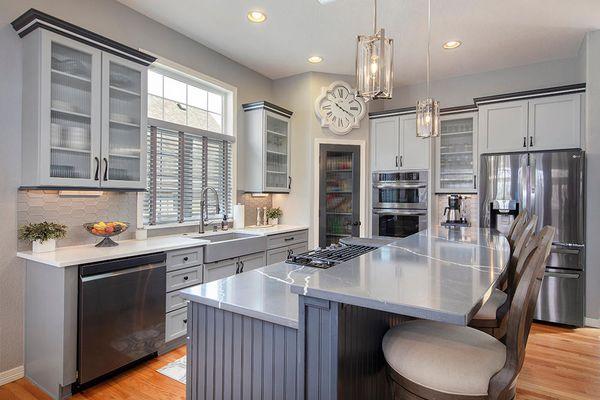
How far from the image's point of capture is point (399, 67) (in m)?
4.46

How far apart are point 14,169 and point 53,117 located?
1.58ft

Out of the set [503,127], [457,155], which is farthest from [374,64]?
[457,155]

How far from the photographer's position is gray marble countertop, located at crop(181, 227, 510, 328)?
91 centimetres

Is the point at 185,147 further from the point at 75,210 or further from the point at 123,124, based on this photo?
the point at 75,210

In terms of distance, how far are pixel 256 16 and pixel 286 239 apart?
250 centimetres

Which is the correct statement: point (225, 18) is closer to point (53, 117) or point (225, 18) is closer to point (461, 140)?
point (53, 117)

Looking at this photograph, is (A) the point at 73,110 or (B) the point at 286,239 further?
(B) the point at 286,239

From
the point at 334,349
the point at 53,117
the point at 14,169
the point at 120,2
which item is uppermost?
the point at 120,2

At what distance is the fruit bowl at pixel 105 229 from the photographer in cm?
257

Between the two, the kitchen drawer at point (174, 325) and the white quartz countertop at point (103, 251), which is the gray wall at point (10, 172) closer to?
the white quartz countertop at point (103, 251)

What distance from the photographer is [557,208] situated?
3500 mm

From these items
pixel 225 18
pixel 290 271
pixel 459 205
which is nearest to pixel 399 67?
pixel 459 205

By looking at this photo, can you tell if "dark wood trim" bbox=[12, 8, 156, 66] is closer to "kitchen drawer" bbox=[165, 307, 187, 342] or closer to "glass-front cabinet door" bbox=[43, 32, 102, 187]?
"glass-front cabinet door" bbox=[43, 32, 102, 187]

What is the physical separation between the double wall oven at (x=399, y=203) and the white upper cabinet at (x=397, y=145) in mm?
117
